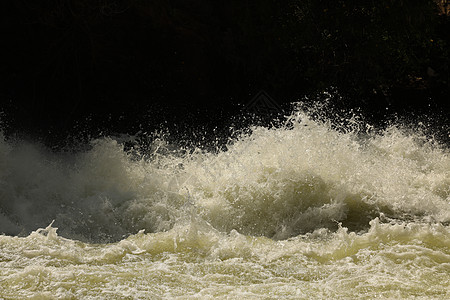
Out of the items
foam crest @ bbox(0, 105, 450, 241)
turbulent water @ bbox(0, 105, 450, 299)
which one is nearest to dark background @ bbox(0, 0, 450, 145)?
turbulent water @ bbox(0, 105, 450, 299)

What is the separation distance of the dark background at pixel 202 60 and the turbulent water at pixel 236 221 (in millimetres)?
1291

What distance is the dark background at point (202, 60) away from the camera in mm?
6895

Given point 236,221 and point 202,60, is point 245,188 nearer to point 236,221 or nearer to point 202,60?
point 236,221

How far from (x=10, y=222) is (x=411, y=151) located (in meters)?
3.72

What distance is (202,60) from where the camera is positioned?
7703 millimetres

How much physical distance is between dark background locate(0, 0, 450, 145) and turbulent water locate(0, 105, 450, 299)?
1.29 m

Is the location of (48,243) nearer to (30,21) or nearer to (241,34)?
(30,21)

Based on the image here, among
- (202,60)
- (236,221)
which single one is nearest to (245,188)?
(236,221)

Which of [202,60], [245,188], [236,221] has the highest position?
[202,60]

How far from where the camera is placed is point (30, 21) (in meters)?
6.86

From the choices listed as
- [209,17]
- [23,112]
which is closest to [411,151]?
[209,17]

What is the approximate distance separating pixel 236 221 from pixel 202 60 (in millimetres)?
4246

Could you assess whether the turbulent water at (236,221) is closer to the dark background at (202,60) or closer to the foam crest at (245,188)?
the foam crest at (245,188)

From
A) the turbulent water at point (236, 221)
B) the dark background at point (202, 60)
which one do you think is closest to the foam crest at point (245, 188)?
the turbulent water at point (236, 221)
